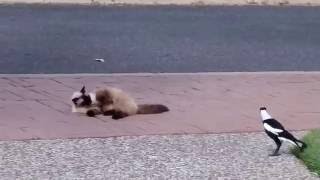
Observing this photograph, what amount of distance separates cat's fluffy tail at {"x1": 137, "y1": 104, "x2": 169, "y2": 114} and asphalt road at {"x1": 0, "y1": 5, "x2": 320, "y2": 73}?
2.62 meters

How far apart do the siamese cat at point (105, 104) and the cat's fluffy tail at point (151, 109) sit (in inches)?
2.9

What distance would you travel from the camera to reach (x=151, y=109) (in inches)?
344

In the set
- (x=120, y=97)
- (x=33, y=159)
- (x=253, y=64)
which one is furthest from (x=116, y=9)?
(x=33, y=159)

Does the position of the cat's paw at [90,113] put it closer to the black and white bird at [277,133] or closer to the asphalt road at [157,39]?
the black and white bird at [277,133]

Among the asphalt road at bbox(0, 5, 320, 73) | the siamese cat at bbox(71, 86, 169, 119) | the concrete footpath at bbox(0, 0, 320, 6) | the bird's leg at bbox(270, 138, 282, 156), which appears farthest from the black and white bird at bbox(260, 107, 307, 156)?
the concrete footpath at bbox(0, 0, 320, 6)

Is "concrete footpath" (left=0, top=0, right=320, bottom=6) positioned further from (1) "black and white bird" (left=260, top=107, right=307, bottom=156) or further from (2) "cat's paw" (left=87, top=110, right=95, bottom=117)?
(1) "black and white bird" (left=260, top=107, right=307, bottom=156)

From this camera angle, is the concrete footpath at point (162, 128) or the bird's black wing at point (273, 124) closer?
the concrete footpath at point (162, 128)

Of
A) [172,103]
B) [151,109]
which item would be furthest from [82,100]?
[172,103]

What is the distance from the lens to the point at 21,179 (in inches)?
258

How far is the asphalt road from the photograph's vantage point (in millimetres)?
11969

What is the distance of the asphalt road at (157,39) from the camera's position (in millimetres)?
11969

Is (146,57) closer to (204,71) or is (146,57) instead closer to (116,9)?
(204,71)

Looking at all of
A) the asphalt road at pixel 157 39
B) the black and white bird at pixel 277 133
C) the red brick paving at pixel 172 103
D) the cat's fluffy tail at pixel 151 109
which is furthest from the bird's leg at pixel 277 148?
the asphalt road at pixel 157 39

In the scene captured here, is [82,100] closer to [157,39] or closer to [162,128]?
[162,128]
